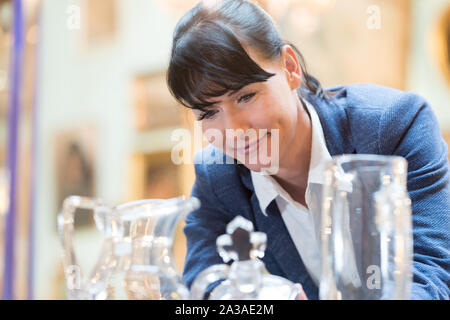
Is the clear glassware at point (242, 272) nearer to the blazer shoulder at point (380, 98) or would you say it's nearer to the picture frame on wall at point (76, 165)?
the blazer shoulder at point (380, 98)

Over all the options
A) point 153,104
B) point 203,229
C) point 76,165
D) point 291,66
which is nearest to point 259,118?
point 291,66

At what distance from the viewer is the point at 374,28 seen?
261 cm

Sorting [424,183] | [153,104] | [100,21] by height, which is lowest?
[424,183]

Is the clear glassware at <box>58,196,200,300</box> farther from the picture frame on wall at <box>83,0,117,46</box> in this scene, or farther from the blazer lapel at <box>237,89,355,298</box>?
the picture frame on wall at <box>83,0,117,46</box>

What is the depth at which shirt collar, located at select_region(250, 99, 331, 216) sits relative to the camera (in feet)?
2.78

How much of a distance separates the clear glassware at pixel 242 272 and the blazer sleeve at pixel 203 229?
12.5 inches

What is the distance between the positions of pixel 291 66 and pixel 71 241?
1.41 feet

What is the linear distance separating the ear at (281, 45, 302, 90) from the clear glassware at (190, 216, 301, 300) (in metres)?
0.38

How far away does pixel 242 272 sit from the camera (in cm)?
51

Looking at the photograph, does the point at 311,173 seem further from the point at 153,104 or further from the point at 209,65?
the point at 153,104

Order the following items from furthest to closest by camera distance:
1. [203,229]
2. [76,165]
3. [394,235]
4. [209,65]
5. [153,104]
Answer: [76,165]
[153,104]
[203,229]
[209,65]
[394,235]

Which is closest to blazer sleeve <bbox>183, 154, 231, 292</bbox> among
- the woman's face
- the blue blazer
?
the blue blazer

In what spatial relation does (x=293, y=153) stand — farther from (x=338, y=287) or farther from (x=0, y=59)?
(x=0, y=59)
